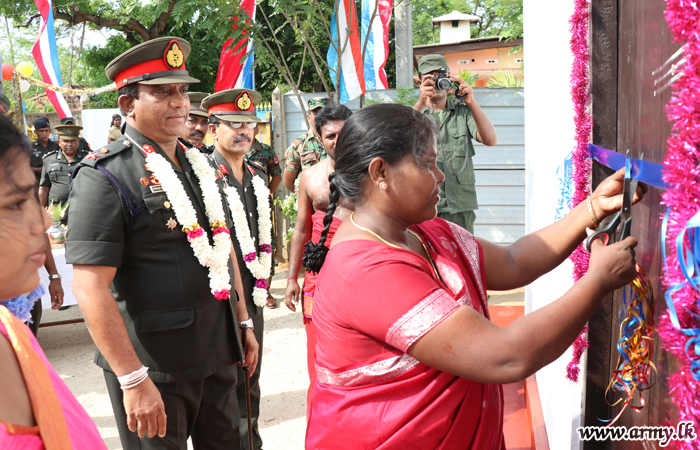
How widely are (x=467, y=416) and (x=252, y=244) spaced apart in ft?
7.10

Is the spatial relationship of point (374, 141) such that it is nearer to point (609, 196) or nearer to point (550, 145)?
point (609, 196)

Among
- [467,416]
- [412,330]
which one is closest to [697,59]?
[412,330]

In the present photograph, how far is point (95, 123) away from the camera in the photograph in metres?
14.2

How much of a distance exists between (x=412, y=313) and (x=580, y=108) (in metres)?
1.13

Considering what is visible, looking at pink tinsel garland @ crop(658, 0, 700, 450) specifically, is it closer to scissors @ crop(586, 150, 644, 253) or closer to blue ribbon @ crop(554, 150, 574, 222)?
scissors @ crop(586, 150, 644, 253)

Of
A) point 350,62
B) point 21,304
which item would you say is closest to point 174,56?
point 21,304

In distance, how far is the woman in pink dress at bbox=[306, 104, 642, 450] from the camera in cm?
126

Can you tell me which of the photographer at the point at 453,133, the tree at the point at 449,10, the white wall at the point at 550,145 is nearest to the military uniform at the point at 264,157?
the photographer at the point at 453,133

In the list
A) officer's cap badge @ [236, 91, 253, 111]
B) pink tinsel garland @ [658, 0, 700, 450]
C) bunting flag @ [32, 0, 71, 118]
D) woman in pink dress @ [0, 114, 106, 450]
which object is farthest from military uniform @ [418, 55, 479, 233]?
bunting flag @ [32, 0, 71, 118]

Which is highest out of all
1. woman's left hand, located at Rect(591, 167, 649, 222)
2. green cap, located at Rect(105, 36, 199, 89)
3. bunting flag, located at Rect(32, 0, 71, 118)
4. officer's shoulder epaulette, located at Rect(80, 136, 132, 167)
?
bunting flag, located at Rect(32, 0, 71, 118)

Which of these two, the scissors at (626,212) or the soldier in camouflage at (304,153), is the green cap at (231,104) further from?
the scissors at (626,212)

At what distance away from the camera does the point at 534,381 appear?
146 inches

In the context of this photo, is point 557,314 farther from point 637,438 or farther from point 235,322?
point 235,322

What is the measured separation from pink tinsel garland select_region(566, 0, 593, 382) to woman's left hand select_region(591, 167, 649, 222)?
39 cm
